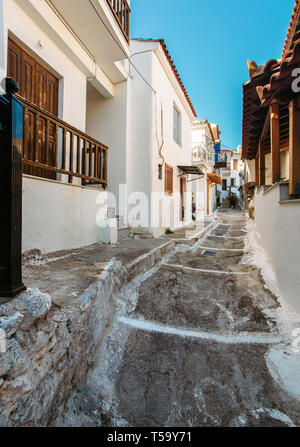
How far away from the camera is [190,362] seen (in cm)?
218

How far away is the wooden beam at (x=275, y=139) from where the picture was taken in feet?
13.1

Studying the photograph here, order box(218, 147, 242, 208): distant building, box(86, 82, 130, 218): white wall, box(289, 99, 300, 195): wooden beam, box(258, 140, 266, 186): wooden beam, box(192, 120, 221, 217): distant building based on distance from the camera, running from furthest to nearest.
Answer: box(218, 147, 242, 208): distant building, box(192, 120, 221, 217): distant building, box(86, 82, 130, 218): white wall, box(258, 140, 266, 186): wooden beam, box(289, 99, 300, 195): wooden beam

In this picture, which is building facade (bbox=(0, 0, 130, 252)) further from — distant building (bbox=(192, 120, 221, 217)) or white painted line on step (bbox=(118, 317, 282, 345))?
distant building (bbox=(192, 120, 221, 217))


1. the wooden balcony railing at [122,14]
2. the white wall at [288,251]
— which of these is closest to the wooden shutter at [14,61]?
the wooden balcony railing at [122,14]

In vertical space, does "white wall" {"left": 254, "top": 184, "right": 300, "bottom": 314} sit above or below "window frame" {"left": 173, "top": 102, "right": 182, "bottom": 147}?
below

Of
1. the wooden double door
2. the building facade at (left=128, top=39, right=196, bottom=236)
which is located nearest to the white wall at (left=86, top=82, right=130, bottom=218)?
the building facade at (left=128, top=39, right=196, bottom=236)

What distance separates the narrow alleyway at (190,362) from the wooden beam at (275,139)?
2111 millimetres

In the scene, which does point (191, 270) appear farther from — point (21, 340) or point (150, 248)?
point (21, 340)

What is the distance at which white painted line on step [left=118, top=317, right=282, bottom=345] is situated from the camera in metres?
2.44

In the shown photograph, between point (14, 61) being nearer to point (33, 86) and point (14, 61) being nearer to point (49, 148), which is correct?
point (33, 86)

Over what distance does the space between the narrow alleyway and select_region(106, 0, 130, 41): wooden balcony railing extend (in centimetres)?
612

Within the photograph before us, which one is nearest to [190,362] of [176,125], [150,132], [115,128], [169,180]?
[150,132]

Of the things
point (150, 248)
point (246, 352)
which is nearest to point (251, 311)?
point (246, 352)

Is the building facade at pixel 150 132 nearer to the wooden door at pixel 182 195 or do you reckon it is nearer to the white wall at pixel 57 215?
the wooden door at pixel 182 195
